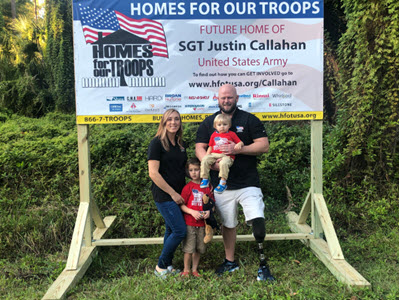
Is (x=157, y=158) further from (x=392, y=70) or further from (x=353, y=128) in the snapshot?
(x=392, y=70)

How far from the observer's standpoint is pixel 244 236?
4648 mm

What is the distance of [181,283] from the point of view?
379cm

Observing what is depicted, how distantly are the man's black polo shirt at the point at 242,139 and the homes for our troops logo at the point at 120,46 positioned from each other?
930 millimetres

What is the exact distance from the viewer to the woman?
395 cm

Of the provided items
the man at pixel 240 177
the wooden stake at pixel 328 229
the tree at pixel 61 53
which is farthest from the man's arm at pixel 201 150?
the tree at pixel 61 53

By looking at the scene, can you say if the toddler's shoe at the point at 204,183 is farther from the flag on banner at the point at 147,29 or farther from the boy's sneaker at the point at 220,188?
the flag on banner at the point at 147,29

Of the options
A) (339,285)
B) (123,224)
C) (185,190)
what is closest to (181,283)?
(185,190)

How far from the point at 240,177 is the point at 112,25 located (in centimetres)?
222

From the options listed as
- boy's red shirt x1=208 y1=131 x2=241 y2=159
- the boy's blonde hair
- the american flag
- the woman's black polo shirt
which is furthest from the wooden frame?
the boy's blonde hair

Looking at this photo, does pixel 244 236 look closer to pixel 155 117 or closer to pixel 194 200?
pixel 194 200

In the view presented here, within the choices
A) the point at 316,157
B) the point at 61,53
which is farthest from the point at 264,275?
the point at 61,53

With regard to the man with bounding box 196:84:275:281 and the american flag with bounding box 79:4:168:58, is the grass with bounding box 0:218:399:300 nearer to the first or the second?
the man with bounding box 196:84:275:281

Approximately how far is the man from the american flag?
3.51ft

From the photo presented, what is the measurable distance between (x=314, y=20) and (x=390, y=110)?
2232 millimetres
